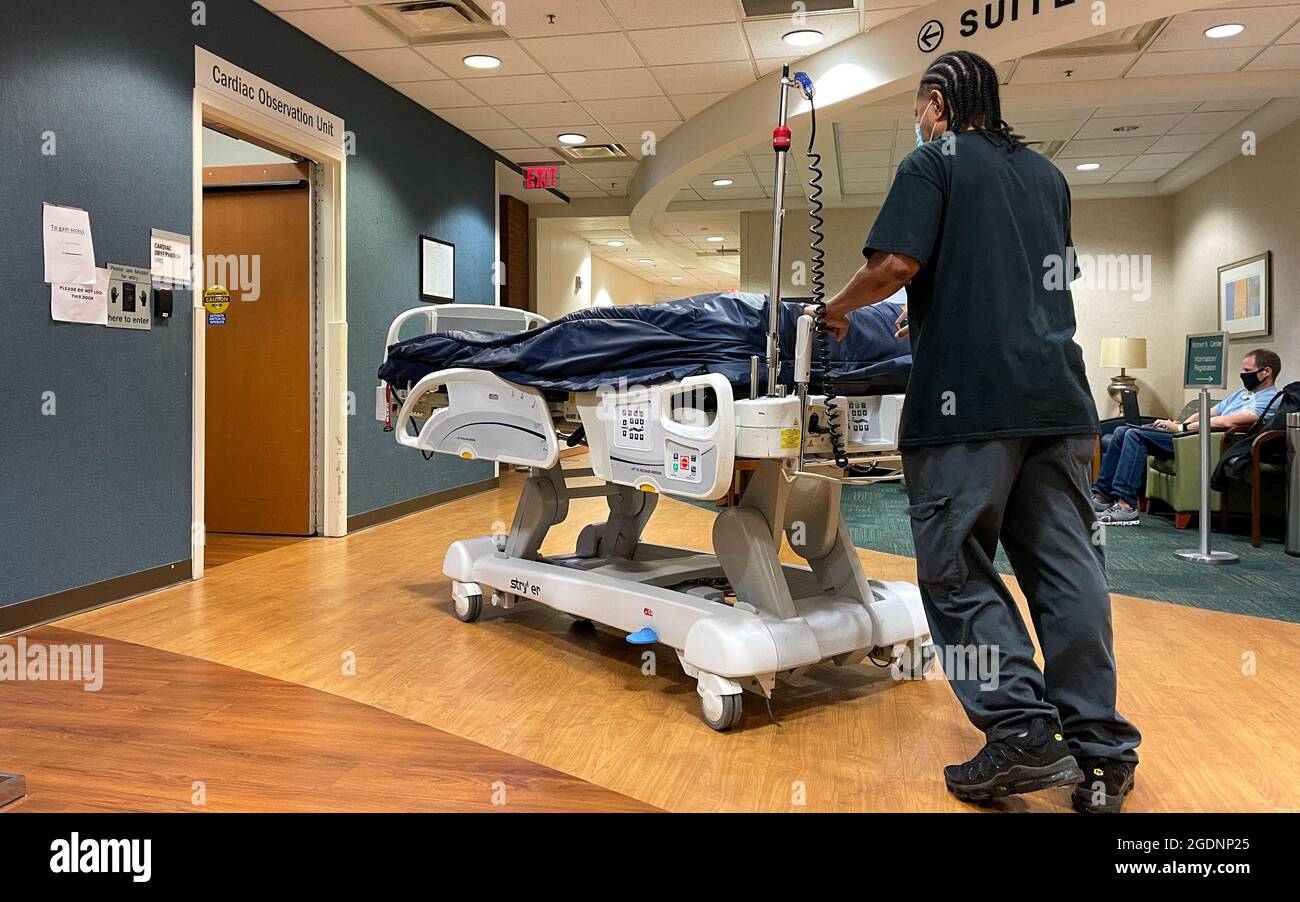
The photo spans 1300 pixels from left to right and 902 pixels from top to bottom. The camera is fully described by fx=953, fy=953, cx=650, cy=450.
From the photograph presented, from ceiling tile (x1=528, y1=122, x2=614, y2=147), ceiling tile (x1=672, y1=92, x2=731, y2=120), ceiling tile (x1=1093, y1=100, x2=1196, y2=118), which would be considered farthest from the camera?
ceiling tile (x1=528, y1=122, x2=614, y2=147)

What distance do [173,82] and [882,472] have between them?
11.6ft

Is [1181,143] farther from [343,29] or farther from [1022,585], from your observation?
[1022,585]

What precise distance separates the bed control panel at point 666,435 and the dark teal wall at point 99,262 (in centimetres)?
213

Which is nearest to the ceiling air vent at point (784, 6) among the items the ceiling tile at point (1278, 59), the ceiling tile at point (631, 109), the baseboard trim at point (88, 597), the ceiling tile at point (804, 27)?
the ceiling tile at point (804, 27)

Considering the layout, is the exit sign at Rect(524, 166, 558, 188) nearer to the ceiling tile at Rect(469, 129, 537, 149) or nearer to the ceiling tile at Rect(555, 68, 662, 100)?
the ceiling tile at Rect(469, 129, 537, 149)

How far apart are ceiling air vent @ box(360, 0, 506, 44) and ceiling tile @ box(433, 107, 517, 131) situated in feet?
4.64

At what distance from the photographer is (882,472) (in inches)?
101

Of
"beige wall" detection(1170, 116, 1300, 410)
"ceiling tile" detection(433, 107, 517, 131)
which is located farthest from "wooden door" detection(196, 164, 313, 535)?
"beige wall" detection(1170, 116, 1300, 410)

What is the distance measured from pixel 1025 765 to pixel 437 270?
5.95 metres

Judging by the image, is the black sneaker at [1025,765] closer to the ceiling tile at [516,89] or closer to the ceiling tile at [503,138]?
the ceiling tile at [516,89]

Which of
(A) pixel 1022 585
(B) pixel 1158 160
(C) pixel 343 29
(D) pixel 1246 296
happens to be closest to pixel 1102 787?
(A) pixel 1022 585

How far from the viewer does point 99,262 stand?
3.73 meters

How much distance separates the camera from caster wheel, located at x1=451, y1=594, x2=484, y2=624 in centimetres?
343

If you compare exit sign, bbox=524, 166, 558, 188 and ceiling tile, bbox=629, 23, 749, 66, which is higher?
exit sign, bbox=524, 166, 558, 188
